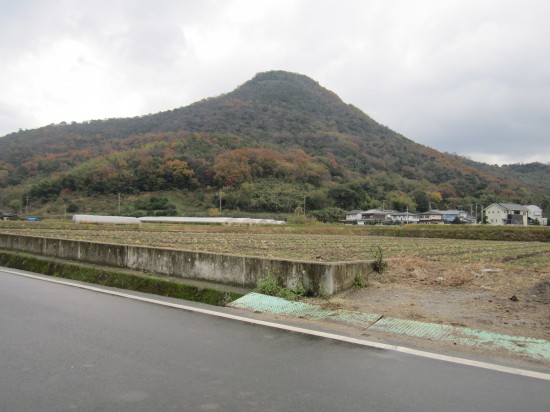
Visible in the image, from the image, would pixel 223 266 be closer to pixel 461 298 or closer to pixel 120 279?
pixel 120 279

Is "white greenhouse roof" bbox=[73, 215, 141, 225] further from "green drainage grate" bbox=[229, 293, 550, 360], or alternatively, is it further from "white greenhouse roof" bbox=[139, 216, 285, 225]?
"green drainage grate" bbox=[229, 293, 550, 360]

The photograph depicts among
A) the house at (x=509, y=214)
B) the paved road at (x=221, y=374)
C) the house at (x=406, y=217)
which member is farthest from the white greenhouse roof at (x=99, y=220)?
the house at (x=509, y=214)

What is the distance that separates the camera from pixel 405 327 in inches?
216

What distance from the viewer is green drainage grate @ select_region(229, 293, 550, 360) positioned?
477cm

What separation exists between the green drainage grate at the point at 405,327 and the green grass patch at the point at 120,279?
634mm

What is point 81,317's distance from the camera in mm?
6039

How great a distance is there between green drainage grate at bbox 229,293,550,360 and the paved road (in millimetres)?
866

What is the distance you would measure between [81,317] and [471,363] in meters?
5.07

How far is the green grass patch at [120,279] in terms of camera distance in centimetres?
732

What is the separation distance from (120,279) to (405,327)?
19.8 ft

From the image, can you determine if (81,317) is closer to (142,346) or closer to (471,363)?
(142,346)

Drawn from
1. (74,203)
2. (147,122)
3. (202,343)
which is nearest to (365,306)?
(202,343)

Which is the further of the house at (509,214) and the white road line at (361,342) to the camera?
the house at (509,214)

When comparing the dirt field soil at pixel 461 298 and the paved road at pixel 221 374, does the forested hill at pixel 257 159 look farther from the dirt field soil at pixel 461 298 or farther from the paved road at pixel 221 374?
the paved road at pixel 221 374
